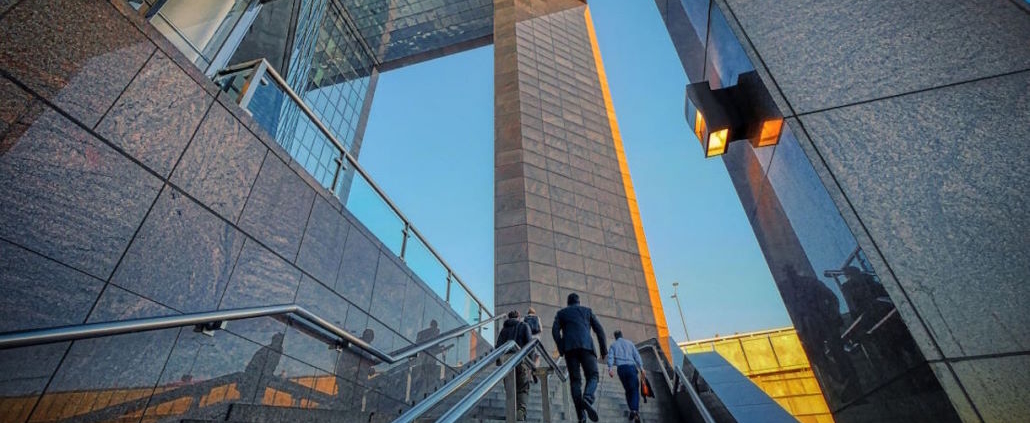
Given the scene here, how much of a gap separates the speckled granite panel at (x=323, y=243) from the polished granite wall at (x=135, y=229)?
0.06 m

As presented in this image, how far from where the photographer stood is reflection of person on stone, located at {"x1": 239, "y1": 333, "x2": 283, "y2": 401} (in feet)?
11.5

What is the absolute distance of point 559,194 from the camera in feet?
49.8

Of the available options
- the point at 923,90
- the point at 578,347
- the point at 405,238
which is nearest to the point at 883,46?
the point at 923,90

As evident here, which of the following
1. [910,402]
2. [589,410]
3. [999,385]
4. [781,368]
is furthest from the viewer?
[781,368]

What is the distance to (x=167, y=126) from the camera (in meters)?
3.23

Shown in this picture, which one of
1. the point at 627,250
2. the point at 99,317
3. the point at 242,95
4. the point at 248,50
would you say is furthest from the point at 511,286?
the point at 248,50

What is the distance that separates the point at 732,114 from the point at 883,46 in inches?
37.8

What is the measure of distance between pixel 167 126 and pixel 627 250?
13866 millimetres

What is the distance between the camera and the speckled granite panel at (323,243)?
468 centimetres

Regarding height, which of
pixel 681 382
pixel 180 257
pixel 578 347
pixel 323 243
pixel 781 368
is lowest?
pixel 681 382

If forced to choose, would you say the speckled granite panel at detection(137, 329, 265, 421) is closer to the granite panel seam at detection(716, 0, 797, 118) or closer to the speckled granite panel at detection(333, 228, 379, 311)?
the speckled granite panel at detection(333, 228, 379, 311)

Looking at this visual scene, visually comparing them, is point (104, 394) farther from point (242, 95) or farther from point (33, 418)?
point (242, 95)

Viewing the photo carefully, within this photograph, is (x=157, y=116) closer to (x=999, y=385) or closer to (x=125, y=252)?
(x=125, y=252)

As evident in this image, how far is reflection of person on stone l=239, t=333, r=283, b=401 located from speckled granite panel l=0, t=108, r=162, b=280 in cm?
129
